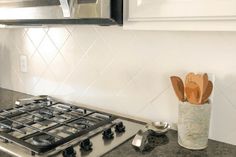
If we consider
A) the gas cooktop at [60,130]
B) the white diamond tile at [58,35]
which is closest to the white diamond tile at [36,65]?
the white diamond tile at [58,35]

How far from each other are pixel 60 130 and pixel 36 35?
710 mm

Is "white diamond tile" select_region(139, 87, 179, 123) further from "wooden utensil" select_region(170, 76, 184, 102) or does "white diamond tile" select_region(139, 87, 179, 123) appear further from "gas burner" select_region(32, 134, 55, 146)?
"gas burner" select_region(32, 134, 55, 146)

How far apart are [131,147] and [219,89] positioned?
0.38m

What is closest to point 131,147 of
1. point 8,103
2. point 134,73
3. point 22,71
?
point 134,73

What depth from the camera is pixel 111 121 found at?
3.61ft

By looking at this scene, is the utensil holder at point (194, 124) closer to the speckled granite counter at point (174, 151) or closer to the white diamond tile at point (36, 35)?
the speckled granite counter at point (174, 151)

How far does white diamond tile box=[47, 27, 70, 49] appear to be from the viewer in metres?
1.37

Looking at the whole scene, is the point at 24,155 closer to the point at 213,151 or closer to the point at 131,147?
the point at 131,147

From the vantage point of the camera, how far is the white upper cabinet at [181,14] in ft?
2.21

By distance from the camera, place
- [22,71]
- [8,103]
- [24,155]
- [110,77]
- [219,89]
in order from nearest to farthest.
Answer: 1. [24,155]
2. [219,89]
3. [110,77]
4. [8,103]
5. [22,71]

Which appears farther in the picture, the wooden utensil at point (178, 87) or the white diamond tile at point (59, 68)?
the white diamond tile at point (59, 68)

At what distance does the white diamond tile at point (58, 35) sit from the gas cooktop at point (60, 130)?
34 cm

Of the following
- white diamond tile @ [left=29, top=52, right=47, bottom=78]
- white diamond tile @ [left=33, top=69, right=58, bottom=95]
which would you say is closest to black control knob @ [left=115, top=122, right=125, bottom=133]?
white diamond tile @ [left=33, top=69, right=58, bottom=95]

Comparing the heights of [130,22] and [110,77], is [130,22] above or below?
above
